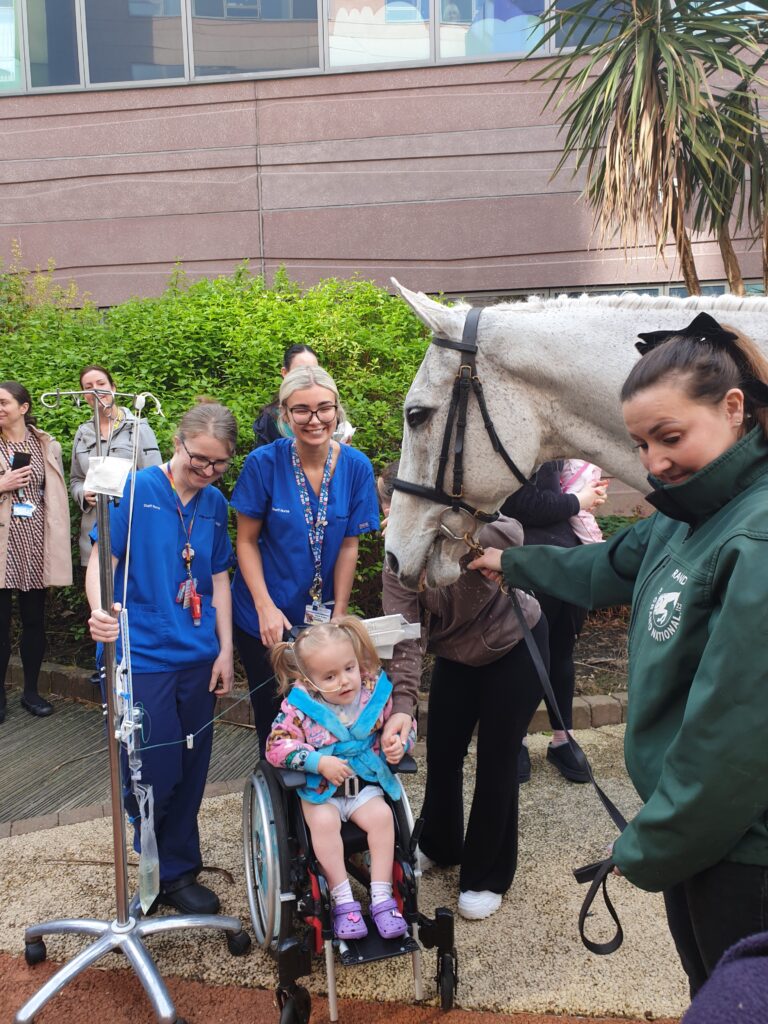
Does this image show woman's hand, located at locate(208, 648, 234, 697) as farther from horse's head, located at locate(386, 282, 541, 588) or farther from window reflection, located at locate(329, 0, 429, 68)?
window reflection, located at locate(329, 0, 429, 68)

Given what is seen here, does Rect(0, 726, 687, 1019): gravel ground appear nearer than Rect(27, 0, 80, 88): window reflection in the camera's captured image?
Yes

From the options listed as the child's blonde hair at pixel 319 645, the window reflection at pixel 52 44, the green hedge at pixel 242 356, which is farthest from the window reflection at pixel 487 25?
the child's blonde hair at pixel 319 645

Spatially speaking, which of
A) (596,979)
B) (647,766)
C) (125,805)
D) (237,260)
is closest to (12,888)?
(125,805)

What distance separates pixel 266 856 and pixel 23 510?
342cm

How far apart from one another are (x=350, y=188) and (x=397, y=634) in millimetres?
8504

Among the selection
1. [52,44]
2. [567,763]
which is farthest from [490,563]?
[52,44]

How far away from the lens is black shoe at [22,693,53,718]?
5145 millimetres

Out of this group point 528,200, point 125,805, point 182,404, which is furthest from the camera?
point 528,200

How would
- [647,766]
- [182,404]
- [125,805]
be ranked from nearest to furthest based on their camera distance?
[647,766] → [125,805] → [182,404]

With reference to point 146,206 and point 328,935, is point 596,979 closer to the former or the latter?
point 328,935

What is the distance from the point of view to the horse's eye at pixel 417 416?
257cm

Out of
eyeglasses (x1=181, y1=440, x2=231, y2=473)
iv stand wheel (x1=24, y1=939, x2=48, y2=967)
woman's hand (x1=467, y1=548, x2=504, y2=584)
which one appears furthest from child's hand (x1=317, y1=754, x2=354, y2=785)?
iv stand wheel (x1=24, y1=939, x2=48, y2=967)

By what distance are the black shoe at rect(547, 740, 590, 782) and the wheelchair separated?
1.77 metres

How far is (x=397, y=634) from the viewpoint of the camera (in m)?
2.66
